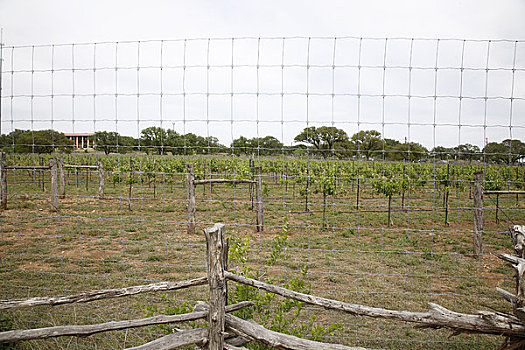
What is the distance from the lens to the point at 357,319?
13.7 ft

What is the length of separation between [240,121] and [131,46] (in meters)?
1.57

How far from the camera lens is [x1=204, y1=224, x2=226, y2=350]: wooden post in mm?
2424

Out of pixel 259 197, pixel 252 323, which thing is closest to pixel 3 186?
pixel 259 197

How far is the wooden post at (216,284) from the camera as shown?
2424 millimetres

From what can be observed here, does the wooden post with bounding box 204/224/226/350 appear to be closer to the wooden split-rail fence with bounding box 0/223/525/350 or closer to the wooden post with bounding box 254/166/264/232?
the wooden split-rail fence with bounding box 0/223/525/350

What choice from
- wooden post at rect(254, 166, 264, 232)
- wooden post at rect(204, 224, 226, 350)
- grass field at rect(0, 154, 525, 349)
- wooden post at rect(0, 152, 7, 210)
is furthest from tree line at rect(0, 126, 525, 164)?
wooden post at rect(0, 152, 7, 210)

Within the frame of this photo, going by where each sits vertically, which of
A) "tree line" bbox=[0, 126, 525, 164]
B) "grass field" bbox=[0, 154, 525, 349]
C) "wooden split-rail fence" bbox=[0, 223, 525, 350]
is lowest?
"grass field" bbox=[0, 154, 525, 349]

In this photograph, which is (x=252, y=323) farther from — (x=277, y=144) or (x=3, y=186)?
(x=3, y=186)

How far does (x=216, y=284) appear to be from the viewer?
7.97 ft

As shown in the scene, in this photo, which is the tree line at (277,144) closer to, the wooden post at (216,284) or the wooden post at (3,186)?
the wooden post at (216,284)

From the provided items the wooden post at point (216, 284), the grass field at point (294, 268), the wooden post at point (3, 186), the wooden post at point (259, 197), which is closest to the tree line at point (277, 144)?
the grass field at point (294, 268)

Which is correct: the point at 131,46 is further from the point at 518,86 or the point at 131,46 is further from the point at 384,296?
the point at 384,296

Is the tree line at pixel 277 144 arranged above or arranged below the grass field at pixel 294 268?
above

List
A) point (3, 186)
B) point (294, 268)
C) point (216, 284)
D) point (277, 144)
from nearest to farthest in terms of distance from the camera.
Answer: point (216, 284) → point (277, 144) → point (294, 268) → point (3, 186)
